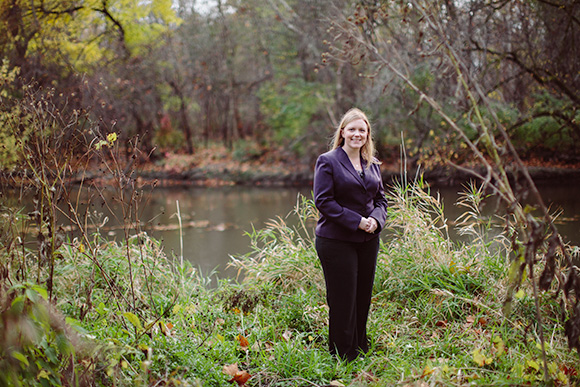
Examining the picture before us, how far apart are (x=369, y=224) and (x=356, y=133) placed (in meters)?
0.68

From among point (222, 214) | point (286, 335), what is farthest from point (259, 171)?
point (286, 335)

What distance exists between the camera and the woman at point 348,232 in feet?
11.4

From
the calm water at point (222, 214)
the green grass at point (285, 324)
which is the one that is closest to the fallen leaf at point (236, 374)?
the green grass at point (285, 324)

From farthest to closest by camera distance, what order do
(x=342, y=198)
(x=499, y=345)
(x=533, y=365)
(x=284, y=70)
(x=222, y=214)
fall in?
(x=284, y=70), (x=222, y=214), (x=342, y=198), (x=533, y=365), (x=499, y=345)

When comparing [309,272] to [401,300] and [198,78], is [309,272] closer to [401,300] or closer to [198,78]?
[401,300]

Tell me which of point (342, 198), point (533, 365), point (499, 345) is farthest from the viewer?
point (342, 198)

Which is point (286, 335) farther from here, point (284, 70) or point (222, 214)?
point (284, 70)

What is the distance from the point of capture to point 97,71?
17859 millimetres

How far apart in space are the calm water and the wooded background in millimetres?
1606

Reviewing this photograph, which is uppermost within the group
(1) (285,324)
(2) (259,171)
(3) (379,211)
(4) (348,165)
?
(4) (348,165)

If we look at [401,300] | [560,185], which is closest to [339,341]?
[401,300]

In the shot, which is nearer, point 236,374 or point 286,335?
point 236,374

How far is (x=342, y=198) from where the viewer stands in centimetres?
360

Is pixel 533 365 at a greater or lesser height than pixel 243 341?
greater
